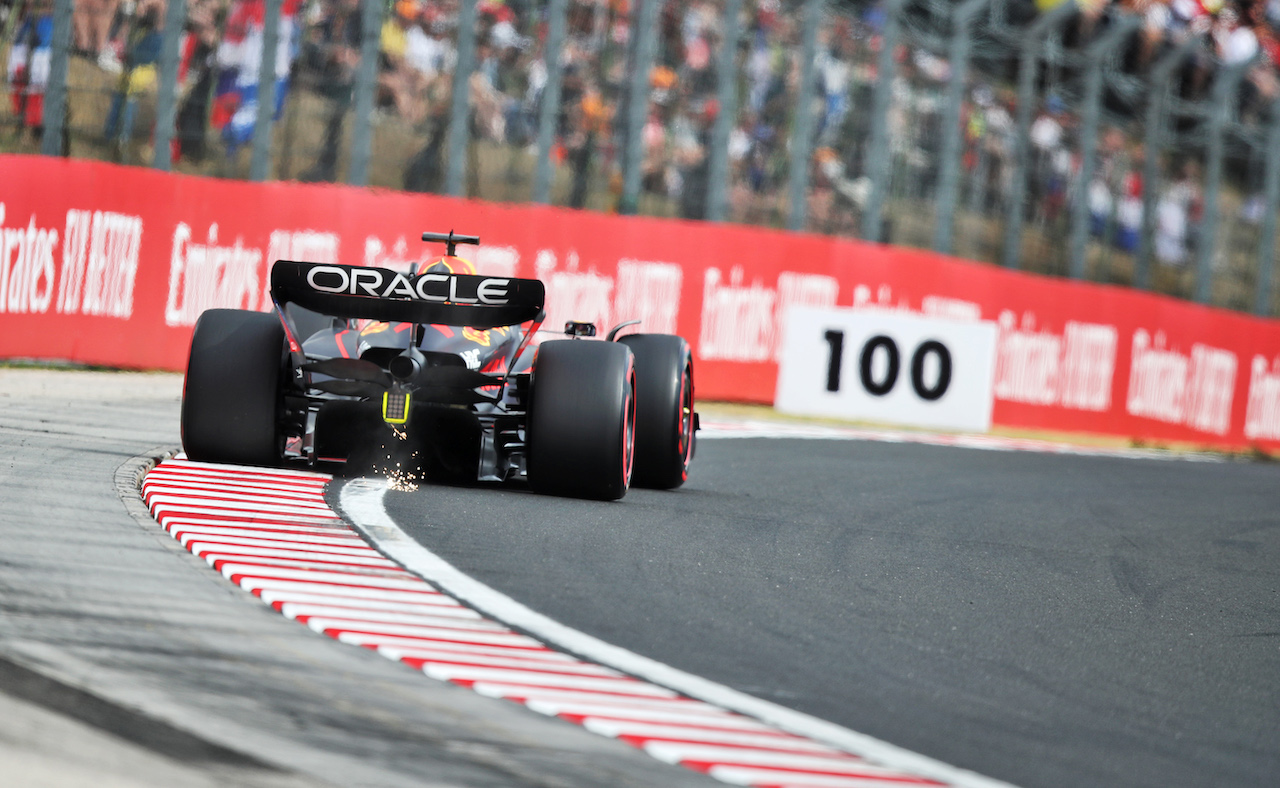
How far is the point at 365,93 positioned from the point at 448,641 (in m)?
11.3

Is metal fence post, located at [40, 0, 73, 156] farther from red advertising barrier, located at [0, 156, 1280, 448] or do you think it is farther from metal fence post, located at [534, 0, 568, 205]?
metal fence post, located at [534, 0, 568, 205]

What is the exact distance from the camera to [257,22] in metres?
14.7

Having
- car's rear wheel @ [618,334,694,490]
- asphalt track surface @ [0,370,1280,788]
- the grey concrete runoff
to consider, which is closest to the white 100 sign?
asphalt track surface @ [0,370,1280,788]

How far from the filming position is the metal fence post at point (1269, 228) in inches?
856

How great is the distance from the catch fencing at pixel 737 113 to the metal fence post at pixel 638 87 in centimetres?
2

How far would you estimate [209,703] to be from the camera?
3.53m

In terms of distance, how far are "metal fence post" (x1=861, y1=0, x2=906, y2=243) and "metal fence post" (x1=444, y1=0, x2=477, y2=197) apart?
443 cm

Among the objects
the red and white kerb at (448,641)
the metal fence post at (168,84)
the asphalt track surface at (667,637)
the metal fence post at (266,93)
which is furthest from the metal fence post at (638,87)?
the red and white kerb at (448,641)

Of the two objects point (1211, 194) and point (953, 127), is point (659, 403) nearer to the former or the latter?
point (953, 127)

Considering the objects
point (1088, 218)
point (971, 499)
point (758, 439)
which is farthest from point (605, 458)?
point (1088, 218)

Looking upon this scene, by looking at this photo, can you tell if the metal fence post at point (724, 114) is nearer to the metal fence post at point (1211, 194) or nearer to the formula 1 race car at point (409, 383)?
the metal fence post at point (1211, 194)

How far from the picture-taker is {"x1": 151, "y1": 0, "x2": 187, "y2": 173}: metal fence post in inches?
548

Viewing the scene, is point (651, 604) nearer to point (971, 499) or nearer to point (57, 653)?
point (57, 653)

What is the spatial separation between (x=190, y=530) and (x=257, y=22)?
992 centimetres
